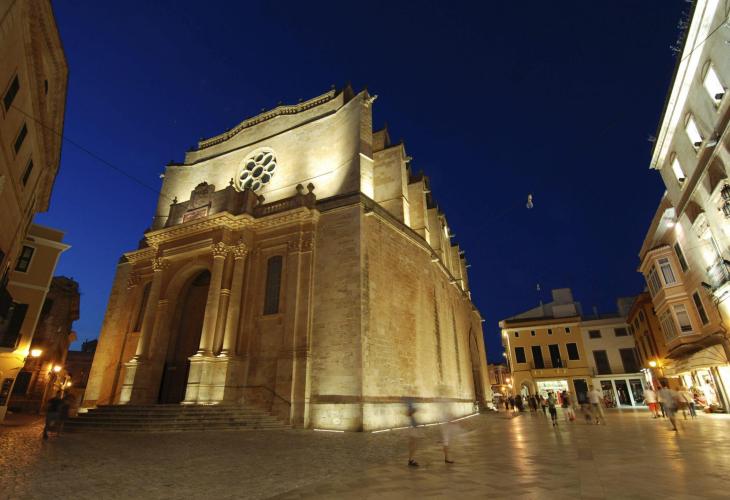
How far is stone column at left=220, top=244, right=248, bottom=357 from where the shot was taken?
584 inches

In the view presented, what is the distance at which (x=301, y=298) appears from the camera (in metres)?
15.0

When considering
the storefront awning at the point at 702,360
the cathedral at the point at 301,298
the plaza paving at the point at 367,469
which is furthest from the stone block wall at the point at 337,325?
the storefront awning at the point at 702,360

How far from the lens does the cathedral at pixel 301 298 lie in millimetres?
13742

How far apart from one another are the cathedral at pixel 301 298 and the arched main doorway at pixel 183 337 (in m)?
0.06

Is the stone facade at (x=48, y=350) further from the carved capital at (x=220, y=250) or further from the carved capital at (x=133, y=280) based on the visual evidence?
the carved capital at (x=220, y=250)

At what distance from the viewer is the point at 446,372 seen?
19172mm

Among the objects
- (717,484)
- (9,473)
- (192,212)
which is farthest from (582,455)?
(192,212)

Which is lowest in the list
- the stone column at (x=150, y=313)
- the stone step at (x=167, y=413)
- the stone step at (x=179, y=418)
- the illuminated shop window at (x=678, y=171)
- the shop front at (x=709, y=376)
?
the stone step at (x=179, y=418)

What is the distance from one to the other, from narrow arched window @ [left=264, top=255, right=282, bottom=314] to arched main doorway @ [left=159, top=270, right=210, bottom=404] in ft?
13.2

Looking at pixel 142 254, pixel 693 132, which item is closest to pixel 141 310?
pixel 142 254

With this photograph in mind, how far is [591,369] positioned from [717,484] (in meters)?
36.0

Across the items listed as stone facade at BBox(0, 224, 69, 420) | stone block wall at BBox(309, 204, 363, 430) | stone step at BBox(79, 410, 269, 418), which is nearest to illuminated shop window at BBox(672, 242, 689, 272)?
stone block wall at BBox(309, 204, 363, 430)

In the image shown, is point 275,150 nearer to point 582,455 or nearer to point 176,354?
point 176,354

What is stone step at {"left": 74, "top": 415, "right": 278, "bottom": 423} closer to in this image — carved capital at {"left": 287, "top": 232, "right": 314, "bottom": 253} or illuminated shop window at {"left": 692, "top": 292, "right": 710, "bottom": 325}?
carved capital at {"left": 287, "top": 232, "right": 314, "bottom": 253}
